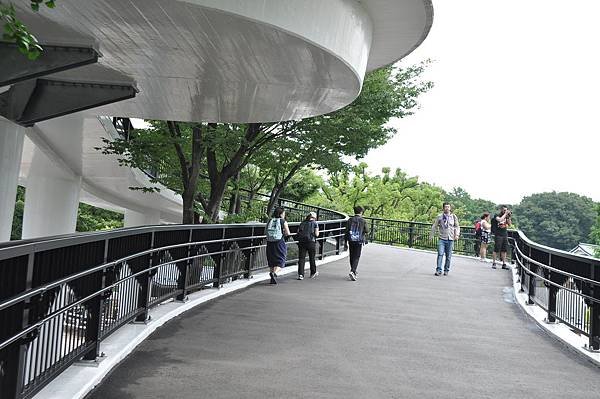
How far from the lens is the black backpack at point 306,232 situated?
1383 centimetres

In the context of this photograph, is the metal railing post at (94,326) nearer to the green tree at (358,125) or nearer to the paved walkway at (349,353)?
the paved walkway at (349,353)

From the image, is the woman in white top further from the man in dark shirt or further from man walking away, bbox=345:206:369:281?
man walking away, bbox=345:206:369:281

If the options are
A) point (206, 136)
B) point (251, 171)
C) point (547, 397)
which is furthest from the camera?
point (251, 171)

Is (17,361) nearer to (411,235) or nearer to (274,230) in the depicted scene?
(274,230)

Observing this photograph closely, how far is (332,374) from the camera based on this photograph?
5656 mm

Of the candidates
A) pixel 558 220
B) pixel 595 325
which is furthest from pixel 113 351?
pixel 558 220

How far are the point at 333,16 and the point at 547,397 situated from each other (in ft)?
16.3

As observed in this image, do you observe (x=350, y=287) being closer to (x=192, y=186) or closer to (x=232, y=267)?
(x=232, y=267)

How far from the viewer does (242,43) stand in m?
7.59

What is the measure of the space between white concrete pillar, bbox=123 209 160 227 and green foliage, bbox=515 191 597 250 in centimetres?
4862

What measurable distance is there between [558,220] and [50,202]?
209 feet

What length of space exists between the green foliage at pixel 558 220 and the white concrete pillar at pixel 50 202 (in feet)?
193

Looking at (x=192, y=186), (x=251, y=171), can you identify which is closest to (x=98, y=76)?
(x=192, y=186)

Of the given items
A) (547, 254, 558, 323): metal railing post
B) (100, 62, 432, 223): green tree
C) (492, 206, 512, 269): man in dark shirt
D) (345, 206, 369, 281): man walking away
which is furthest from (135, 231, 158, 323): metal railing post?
(492, 206, 512, 269): man in dark shirt
